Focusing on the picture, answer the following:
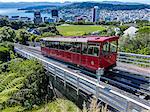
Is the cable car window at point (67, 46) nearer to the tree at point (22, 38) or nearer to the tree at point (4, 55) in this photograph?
the tree at point (4, 55)

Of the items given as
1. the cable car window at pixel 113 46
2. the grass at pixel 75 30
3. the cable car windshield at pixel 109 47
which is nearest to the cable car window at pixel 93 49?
the cable car windshield at pixel 109 47

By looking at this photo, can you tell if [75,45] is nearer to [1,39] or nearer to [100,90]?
[100,90]

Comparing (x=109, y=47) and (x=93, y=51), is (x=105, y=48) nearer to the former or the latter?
(x=109, y=47)

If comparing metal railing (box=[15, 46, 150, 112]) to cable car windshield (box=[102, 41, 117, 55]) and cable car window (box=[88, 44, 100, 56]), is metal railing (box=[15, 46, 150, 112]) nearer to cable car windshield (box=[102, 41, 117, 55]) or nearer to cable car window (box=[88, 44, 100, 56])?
cable car window (box=[88, 44, 100, 56])

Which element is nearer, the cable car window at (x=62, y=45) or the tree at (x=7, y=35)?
the cable car window at (x=62, y=45)

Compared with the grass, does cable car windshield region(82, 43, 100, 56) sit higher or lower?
higher

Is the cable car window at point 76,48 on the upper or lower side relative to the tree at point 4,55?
upper

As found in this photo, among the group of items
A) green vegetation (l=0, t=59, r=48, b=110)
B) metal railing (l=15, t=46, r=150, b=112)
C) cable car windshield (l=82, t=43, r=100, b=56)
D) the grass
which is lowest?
the grass

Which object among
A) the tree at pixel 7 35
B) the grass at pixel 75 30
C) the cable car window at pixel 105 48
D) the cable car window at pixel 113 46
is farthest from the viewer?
the grass at pixel 75 30

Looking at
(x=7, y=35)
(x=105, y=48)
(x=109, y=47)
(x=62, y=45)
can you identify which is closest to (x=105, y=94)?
(x=105, y=48)

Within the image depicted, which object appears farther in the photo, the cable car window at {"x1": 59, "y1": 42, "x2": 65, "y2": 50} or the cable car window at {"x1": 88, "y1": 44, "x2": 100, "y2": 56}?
the cable car window at {"x1": 59, "y1": 42, "x2": 65, "y2": 50}

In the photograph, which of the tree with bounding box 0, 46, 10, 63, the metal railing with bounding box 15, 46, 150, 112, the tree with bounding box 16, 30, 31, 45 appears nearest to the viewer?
the metal railing with bounding box 15, 46, 150, 112

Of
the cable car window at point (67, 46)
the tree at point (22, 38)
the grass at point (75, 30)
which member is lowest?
the grass at point (75, 30)

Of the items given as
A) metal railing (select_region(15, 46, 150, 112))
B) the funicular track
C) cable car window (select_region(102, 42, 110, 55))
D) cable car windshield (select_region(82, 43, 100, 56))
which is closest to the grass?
cable car windshield (select_region(82, 43, 100, 56))
